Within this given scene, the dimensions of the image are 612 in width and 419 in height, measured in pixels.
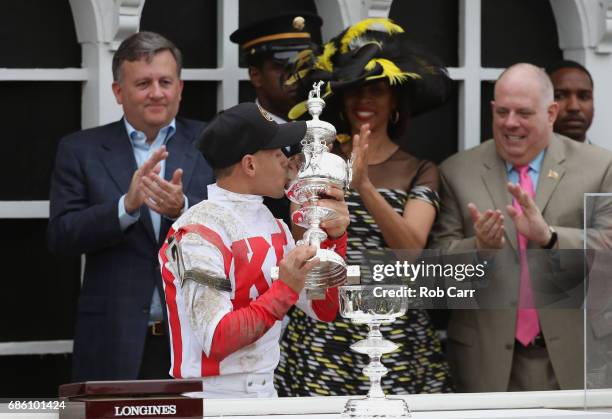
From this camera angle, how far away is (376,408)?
13.4ft

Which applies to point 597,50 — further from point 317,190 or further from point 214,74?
point 317,190

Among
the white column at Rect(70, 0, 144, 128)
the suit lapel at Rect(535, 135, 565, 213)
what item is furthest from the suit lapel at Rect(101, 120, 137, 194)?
the suit lapel at Rect(535, 135, 565, 213)

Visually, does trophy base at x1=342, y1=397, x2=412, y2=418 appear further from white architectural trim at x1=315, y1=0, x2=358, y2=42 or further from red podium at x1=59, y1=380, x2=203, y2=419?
white architectural trim at x1=315, y1=0, x2=358, y2=42

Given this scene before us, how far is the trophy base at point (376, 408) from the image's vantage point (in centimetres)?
409

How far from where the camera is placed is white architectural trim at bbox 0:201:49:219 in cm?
633

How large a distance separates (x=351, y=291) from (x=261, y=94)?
2.17 metres

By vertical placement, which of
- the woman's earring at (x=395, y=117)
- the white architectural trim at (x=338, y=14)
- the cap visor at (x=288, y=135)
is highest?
the white architectural trim at (x=338, y=14)

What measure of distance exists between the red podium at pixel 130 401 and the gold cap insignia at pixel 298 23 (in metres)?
2.45

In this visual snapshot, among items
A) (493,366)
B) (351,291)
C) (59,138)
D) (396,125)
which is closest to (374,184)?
(396,125)

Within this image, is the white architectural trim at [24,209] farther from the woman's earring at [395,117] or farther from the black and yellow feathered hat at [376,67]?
the woman's earring at [395,117]

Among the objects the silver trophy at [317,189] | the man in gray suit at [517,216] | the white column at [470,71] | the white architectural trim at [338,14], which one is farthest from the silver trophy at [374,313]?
the white column at [470,71]

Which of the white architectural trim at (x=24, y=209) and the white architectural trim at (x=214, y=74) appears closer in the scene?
the white architectural trim at (x=24, y=209)

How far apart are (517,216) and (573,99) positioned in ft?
3.25

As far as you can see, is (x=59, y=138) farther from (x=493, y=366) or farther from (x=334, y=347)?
(x=493, y=366)
